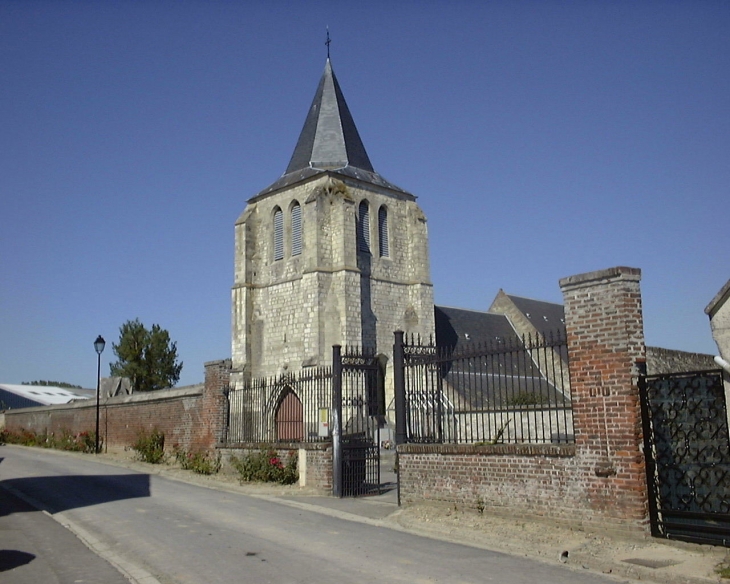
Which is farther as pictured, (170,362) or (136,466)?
(170,362)

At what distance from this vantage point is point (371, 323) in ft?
104

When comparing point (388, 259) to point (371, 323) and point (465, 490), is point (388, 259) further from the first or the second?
point (465, 490)

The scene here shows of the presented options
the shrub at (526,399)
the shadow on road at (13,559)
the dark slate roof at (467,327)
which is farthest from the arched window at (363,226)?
the shadow on road at (13,559)

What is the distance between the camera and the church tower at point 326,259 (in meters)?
30.4

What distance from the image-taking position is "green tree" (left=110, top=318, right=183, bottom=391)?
1587 inches

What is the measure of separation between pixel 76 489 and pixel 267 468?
155 inches

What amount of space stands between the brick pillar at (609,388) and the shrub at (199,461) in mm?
11101

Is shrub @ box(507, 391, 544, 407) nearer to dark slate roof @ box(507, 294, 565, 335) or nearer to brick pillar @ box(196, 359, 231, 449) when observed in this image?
brick pillar @ box(196, 359, 231, 449)

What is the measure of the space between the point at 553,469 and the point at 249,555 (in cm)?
402

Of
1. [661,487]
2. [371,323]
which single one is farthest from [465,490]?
[371,323]

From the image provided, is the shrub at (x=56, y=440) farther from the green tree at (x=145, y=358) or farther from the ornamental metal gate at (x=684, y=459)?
the ornamental metal gate at (x=684, y=459)

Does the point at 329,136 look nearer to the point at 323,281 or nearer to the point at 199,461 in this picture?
the point at 323,281

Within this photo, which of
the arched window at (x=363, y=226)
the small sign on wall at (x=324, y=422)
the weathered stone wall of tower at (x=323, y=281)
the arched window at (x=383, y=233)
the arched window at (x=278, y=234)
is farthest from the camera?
the arched window at (x=383, y=233)

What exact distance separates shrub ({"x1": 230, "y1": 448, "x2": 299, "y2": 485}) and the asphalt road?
53.3 inches
